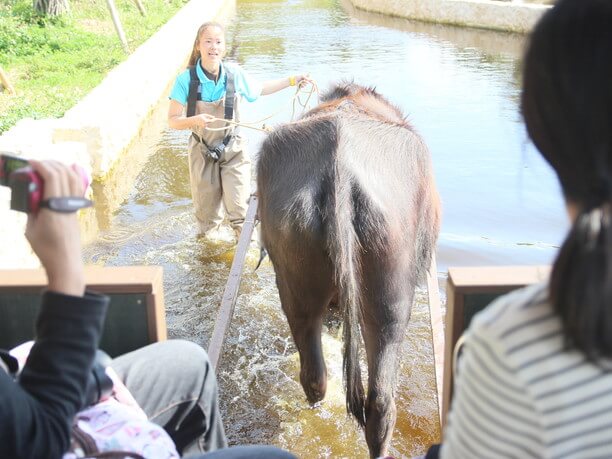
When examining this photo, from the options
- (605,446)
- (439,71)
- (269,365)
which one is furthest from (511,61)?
(605,446)

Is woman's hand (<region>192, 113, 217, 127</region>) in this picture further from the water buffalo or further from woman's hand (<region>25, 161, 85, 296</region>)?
woman's hand (<region>25, 161, 85, 296</region>)

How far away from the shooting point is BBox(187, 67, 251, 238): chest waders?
4.91 m

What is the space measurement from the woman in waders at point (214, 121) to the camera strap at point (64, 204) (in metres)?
3.29

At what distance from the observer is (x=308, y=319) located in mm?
2896

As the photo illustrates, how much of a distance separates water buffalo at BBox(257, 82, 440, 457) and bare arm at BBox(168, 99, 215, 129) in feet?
6.06

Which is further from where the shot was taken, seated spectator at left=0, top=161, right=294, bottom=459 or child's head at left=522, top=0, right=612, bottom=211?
seated spectator at left=0, top=161, right=294, bottom=459

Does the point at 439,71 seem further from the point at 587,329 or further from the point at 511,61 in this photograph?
the point at 587,329

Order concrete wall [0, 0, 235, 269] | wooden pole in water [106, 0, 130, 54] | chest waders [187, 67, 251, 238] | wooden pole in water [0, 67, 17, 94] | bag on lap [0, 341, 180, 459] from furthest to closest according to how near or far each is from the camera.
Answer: wooden pole in water [106, 0, 130, 54] → wooden pole in water [0, 67, 17, 94] → chest waders [187, 67, 251, 238] → concrete wall [0, 0, 235, 269] → bag on lap [0, 341, 180, 459]

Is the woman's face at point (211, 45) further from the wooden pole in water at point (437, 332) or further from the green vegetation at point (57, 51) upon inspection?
the green vegetation at point (57, 51)

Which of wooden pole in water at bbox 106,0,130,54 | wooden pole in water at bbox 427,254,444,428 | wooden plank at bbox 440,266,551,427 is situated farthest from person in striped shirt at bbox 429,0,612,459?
wooden pole in water at bbox 106,0,130,54

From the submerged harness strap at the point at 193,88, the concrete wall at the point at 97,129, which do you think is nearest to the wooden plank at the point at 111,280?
the concrete wall at the point at 97,129

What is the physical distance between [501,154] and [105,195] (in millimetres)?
4162

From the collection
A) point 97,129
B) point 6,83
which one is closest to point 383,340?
point 97,129

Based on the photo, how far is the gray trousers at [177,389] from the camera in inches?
80.0
